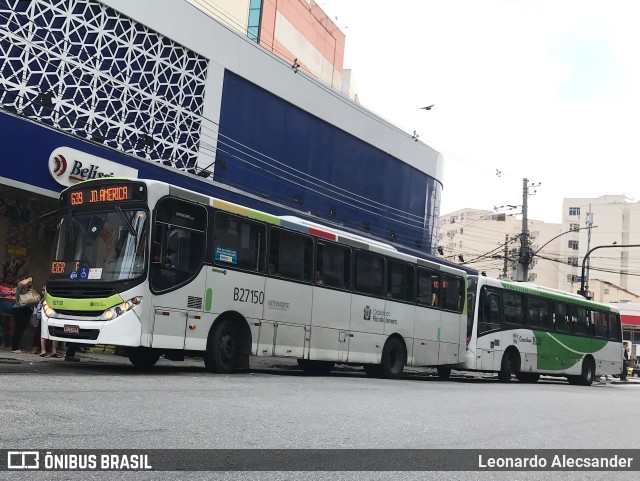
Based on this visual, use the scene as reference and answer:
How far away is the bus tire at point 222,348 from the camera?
546 inches

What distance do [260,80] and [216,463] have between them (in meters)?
23.1

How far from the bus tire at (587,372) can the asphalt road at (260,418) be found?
15.5 m

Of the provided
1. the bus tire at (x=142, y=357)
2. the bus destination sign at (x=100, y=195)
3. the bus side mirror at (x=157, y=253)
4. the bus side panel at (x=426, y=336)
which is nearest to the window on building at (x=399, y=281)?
the bus side panel at (x=426, y=336)

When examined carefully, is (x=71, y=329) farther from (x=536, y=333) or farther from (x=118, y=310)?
(x=536, y=333)

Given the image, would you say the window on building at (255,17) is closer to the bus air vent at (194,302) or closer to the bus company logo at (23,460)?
the bus air vent at (194,302)

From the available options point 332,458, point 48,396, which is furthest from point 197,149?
point 332,458

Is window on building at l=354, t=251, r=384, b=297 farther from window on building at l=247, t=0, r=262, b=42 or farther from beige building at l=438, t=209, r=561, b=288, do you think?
beige building at l=438, t=209, r=561, b=288

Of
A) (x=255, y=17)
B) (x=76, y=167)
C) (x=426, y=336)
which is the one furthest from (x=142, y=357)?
(x=255, y=17)

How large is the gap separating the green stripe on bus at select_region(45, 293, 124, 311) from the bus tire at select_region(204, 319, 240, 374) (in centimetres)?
231

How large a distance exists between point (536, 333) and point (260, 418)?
747 inches

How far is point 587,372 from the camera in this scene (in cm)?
2873

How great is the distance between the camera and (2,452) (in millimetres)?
5219

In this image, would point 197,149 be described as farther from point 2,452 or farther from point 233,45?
point 2,452

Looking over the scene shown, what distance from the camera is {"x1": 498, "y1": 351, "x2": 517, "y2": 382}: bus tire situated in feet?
77.9
